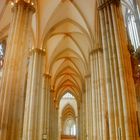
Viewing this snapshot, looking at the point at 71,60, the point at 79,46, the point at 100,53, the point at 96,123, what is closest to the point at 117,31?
the point at 100,53

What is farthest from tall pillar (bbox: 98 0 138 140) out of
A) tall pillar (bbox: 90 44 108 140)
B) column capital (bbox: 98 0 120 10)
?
tall pillar (bbox: 90 44 108 140)

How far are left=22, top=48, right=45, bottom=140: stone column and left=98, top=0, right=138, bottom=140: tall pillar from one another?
6.91 meters

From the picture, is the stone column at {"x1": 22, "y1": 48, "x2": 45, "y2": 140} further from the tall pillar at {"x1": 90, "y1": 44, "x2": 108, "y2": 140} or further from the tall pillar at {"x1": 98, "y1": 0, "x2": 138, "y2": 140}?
the tall pillar at {"x1": 98, "y1": 0, "x2": 138, "y2": 140}

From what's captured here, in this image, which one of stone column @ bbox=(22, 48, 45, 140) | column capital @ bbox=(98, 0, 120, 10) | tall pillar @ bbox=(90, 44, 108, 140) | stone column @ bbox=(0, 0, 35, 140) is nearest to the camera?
stone column @ bbox=(0, 0, 35, 140)

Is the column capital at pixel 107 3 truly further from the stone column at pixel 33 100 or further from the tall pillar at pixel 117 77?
the stone column at pixel 33 100

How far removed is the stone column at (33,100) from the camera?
15.6 metres

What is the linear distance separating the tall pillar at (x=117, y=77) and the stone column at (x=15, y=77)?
4140mm

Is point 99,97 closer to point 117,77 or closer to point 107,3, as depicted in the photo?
point 117,77

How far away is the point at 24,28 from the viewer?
1221cm

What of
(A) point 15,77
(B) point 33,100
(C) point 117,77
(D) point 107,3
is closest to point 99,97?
(B) point 33,100

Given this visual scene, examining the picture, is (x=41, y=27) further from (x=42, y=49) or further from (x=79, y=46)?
(x=79, y=46)

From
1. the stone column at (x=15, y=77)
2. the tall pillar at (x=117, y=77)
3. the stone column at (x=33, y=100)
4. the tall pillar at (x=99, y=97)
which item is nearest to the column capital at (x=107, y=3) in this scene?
the tall pillar at (x=117, y=77)

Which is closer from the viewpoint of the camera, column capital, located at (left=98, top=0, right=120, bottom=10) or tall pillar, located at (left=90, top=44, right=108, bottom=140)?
column capital, located at (left=98, top=0, right=120, bottom=10)

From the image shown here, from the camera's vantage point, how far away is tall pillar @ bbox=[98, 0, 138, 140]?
9.55m
